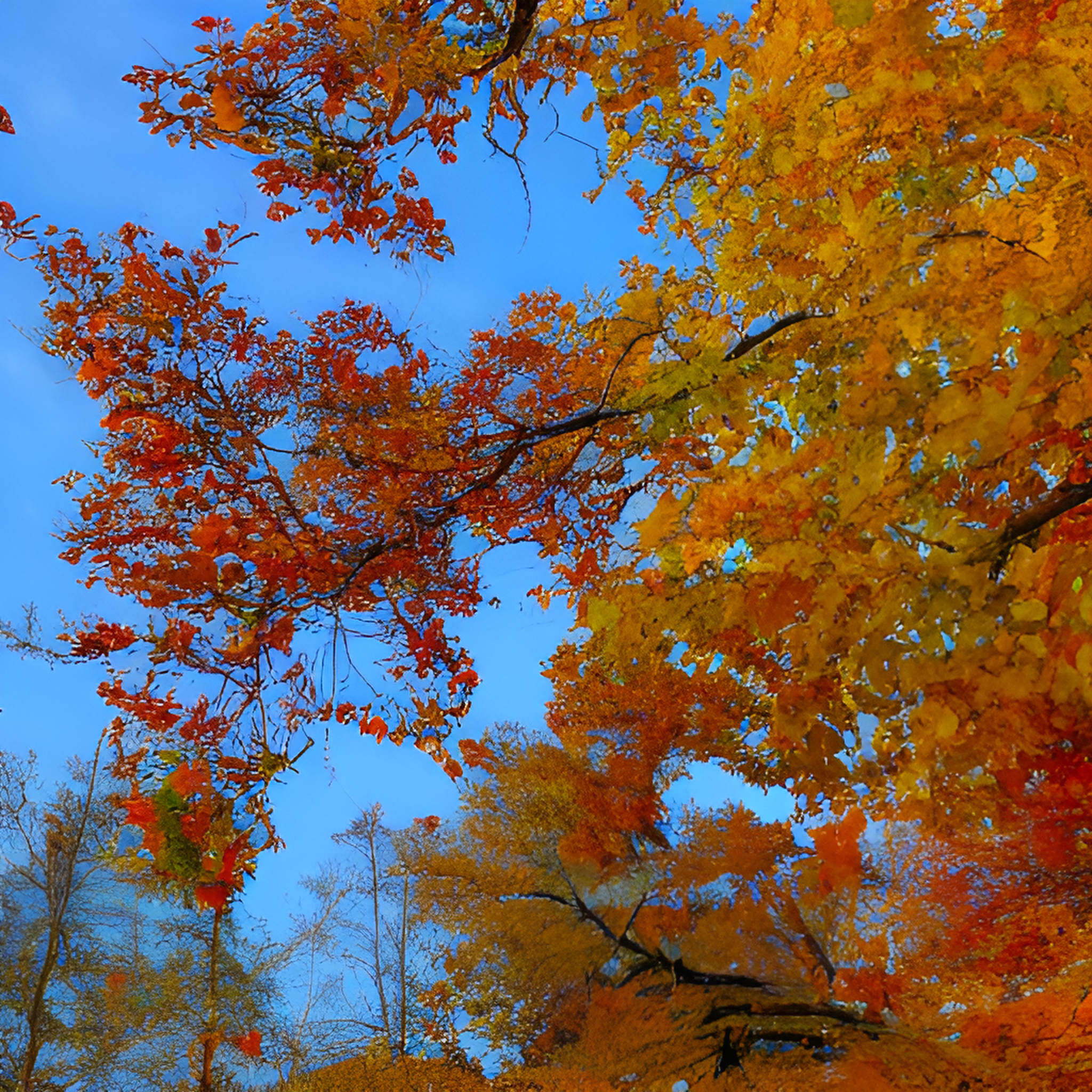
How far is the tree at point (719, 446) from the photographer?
1729 millimetres

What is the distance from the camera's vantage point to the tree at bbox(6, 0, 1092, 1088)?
5.67 feet

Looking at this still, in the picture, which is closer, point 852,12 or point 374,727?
point 852,12

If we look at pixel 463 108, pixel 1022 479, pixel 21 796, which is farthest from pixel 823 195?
pixel 21 796

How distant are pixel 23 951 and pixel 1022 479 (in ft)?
15.0

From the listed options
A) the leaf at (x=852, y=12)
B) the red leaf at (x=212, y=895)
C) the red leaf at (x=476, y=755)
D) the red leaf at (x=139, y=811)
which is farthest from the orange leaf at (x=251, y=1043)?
the leaf at (x=852, y=12)

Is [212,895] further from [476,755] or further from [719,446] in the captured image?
[719,446]

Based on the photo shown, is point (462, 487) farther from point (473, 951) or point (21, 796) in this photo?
point (21, 796)

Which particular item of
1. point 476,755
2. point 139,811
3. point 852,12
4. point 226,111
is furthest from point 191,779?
point 852,12

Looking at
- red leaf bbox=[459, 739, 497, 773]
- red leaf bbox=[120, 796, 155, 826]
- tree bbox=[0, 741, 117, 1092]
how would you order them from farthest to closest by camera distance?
tree bbox=[0, 741, 117, 1092] → red leaf bbox=[459, 739, 497, 773] → red leaf bbox=[120, 796, 155, 826]

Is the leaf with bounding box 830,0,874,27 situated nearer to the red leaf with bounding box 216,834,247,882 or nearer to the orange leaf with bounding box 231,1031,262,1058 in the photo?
the red leaf with bounding box 216,834,247,882

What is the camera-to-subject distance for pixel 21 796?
128 inches

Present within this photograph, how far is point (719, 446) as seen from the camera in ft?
7.60

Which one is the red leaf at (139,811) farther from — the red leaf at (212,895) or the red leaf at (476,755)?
the red leaf at (476,755)

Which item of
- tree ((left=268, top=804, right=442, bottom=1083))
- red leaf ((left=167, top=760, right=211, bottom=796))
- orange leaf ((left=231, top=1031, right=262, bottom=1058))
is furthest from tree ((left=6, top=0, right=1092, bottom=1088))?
orange leaf ((left=231, top=1031, right=262, bottom=1058))
